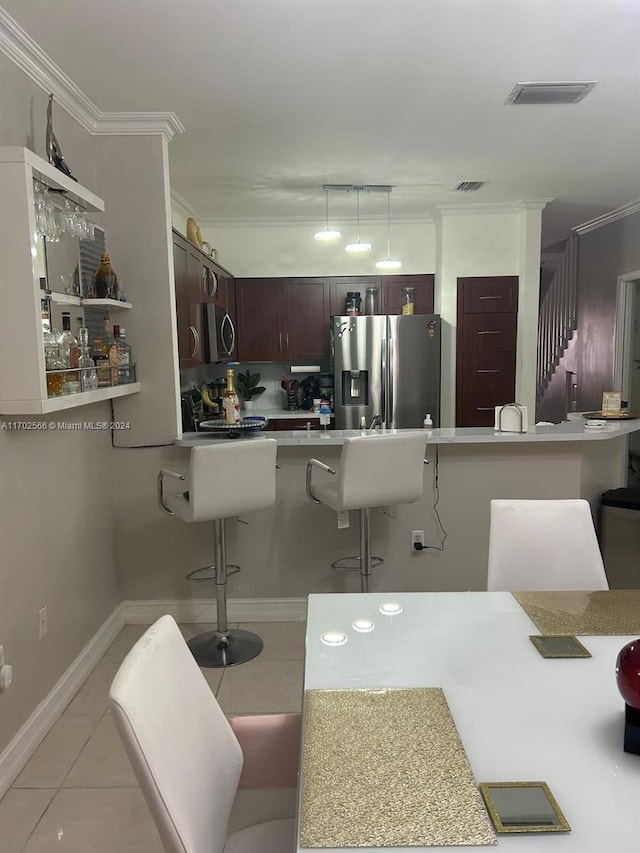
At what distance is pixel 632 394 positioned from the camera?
6.09 meters

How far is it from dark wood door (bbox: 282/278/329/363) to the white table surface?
13.3 feet

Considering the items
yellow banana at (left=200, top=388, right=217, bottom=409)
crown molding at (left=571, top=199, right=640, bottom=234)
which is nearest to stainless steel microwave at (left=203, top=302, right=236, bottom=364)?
yellow banana at (left=200, top=388, right=217, bottom=409)

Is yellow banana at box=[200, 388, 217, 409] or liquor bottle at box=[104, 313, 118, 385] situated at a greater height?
liquor bottle at box=[104, 313, 118, 385]

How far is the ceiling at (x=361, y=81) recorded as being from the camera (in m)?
2.27

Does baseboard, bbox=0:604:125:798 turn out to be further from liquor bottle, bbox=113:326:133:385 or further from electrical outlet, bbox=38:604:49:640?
liquor bottle, bbox=113:326:133:385

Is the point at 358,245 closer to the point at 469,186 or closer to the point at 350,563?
the point at 469,186

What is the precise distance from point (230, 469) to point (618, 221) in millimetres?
4958

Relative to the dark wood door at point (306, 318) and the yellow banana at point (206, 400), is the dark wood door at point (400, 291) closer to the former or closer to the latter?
the dark wood door at point (306, 318)

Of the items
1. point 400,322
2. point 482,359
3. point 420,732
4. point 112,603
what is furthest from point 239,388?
point 420,732

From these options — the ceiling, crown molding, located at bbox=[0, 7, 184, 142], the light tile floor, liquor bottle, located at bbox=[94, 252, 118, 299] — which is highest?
the ceiling

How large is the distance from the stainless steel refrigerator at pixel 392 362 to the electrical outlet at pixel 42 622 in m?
3.33

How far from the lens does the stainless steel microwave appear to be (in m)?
4.49

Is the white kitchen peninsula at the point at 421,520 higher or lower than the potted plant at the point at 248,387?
lower

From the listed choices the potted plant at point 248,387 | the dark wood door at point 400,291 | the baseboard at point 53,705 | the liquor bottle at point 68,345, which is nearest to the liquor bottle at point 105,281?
the liquor bottle at point 68,345
